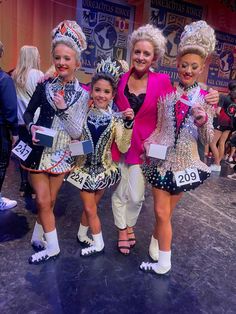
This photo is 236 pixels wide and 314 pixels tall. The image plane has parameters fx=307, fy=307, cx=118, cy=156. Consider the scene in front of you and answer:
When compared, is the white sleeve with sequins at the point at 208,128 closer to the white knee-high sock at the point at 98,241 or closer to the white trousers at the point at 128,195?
the white trousers at the point at 128,195

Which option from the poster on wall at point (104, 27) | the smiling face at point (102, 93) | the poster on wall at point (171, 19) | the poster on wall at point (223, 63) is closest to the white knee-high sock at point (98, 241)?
the smiling face at point (102, 93)

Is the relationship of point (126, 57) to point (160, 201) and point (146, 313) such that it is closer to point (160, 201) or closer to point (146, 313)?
point (160, 201)

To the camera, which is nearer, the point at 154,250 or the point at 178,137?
the point at 178,137

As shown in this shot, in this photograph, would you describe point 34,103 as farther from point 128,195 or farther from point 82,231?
point 82,231

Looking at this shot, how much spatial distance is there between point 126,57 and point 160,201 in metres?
3.61

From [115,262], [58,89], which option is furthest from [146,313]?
[58,89]

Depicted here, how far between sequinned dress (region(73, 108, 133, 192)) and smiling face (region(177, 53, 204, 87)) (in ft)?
1.44

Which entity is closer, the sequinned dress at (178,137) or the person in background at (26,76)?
the sequinned dress at (178,137)

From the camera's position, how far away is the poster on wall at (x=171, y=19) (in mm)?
5387

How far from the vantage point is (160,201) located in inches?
75.4

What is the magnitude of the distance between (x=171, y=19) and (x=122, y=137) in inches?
175

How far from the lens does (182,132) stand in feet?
5.99

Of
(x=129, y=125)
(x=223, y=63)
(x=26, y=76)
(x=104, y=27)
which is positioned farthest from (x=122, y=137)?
(x=223, y=63)

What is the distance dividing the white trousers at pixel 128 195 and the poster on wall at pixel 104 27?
2.74 meters
